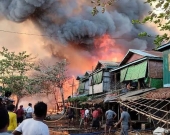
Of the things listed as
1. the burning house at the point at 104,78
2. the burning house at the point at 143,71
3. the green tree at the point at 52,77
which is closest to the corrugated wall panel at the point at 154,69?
the burning house at the point at 143,71

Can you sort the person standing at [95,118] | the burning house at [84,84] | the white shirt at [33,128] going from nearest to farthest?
the white shirt at [33,128] < the person standing at [95,118] < the burning house at [84,84]

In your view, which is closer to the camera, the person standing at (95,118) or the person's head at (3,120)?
the person's head at (3,120)

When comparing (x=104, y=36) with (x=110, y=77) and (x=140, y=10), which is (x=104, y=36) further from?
(x=110, y=77)

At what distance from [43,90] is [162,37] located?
35.6 m

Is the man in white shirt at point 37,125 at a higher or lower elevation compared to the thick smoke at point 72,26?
lower

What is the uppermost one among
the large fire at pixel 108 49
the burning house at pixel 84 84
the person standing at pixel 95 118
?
the large fire at pixel 108 49

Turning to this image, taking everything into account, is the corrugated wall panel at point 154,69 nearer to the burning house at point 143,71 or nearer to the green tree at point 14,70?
the burning house at point 143,71

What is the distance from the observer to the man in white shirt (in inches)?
153

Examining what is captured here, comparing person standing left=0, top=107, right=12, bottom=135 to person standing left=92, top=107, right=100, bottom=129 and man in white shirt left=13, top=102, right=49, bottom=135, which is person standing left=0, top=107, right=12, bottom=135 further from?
person standing left=92, top=107, right=100, bottom=129

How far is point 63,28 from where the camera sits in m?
49.3

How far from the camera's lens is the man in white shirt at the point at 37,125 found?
3898 mm

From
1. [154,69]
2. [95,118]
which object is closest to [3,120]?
[95,118]

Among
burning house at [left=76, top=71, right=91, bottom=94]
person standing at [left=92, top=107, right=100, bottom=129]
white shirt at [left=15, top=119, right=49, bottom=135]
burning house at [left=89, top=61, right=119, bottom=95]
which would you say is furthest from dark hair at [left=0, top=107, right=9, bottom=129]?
burning house at [left=76, top=71, right=91, bottom=94]

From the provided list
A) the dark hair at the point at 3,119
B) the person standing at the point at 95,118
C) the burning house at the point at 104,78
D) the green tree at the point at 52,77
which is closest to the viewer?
the dark hair at the point at 3,119
